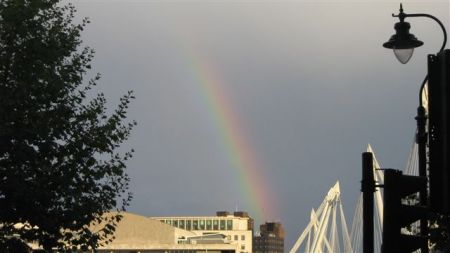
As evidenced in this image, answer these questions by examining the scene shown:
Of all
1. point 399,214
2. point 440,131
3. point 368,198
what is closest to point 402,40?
point 368,198

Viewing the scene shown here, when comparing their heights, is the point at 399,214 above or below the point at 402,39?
below

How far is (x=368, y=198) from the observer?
9672 millimetres

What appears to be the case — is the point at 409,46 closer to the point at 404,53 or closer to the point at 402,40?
the point at 402,40

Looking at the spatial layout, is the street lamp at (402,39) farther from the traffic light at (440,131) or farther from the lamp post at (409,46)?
the traffic light at (440,131)

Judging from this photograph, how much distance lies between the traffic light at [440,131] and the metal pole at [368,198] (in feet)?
12.6

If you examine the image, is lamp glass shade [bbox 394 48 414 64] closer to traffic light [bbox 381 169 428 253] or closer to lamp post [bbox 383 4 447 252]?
lamp post [bbox 383 4 447 252]

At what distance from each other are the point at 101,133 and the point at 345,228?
14544 cm

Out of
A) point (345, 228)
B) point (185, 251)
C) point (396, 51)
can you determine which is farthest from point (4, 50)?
point (185, 251)

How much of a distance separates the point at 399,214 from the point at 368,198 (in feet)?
12.0

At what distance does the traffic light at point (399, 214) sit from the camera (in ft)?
19.6

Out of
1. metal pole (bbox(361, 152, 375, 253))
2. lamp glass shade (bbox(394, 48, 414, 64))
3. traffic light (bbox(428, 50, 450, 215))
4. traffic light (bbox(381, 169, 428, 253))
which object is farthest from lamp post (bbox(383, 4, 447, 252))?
traffic light (bbox(428, 50, 450, 215))

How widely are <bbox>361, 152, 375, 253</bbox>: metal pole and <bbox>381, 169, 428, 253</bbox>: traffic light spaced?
3274 millimetres

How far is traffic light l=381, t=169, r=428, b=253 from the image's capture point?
19.6ft

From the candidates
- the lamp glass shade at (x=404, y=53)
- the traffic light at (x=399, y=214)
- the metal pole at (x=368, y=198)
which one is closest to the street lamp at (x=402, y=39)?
the lamp glass shade at (x=404, y=53)
